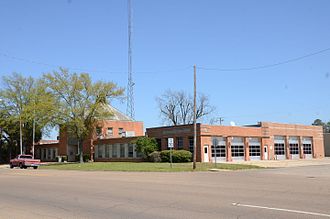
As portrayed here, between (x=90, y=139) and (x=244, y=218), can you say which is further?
(x=90, y=139)

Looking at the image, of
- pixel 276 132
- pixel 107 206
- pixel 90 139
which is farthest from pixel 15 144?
pixel 107 206

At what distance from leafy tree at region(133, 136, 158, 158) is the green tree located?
6.33 meters

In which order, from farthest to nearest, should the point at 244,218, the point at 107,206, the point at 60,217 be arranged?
1. the point at 107,206
2. the point at 60,217
3. the point at 244,218

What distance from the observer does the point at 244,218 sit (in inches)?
372

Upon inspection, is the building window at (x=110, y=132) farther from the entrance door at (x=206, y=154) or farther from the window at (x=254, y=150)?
the window at (x=254, y=150)

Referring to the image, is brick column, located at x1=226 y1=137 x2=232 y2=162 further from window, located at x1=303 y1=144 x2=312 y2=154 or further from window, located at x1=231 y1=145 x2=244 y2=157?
window, located at x1=303 y1=144 x2=312 y2=154

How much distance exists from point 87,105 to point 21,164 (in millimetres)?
11141

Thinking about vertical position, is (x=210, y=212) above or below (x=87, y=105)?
below

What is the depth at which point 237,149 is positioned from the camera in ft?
175

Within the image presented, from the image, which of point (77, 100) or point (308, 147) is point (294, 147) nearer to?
point (308, 147)

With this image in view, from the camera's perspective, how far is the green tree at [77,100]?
5319cm

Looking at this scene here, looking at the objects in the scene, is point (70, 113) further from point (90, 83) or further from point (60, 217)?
point (60, 217)

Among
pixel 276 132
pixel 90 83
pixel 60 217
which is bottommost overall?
pixel 60 217

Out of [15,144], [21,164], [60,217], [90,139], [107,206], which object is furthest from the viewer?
[15,144]
